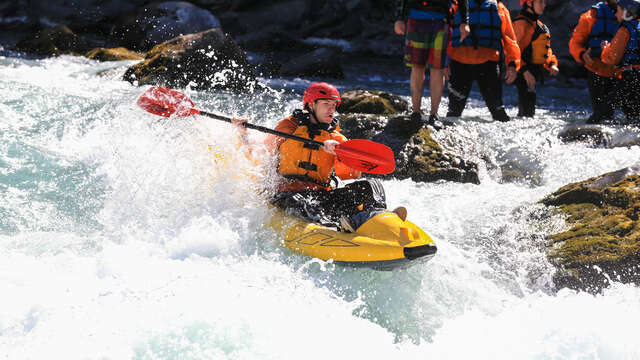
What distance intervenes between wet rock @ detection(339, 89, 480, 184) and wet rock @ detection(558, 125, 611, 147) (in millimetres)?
1462

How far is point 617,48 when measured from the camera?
6.22 metres

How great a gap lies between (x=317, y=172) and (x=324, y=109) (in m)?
0.47

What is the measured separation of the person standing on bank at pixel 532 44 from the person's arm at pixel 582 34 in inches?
13.8

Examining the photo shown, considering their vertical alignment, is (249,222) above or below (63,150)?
above

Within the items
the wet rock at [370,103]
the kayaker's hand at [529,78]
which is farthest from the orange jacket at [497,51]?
the wet rock at [370,103]

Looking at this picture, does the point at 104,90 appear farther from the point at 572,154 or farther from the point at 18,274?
the point at 572,154

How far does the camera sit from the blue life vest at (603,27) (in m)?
6.53

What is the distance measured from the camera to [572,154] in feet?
19.2

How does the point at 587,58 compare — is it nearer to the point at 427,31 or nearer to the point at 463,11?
the point at 463,11

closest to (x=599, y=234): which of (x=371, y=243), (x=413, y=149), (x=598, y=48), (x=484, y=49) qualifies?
(x=371, y=243)

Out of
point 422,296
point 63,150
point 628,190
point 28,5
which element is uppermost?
point 628,190

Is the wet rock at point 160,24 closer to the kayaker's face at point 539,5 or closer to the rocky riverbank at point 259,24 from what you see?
the rocky riverbank at point 259,24

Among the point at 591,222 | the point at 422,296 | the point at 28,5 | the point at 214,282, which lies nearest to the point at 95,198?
the point at 214,282

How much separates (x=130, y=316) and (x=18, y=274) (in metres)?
0.91
